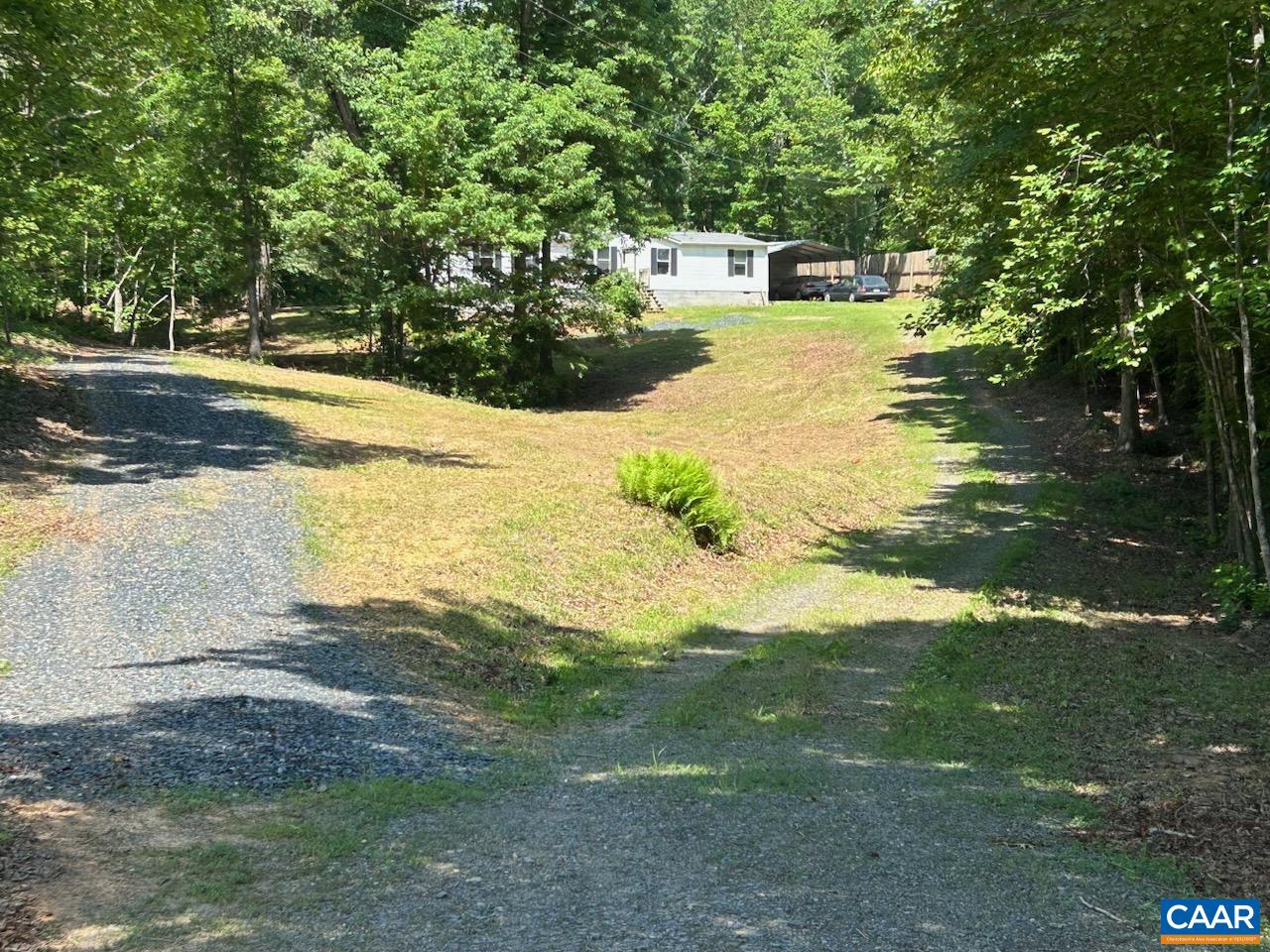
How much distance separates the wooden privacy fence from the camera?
57.2 m

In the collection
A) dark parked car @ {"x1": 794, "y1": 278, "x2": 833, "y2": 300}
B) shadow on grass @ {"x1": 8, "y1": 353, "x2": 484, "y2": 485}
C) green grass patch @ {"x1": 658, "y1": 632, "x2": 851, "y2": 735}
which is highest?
dark parked car @ {"x1": 794, "y1": 278, "x2": 833, "y2": 300}

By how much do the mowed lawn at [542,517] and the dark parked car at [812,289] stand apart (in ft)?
91.4

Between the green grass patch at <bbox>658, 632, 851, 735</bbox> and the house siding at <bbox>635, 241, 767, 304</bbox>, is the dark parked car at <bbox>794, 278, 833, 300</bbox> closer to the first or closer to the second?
the house siding at <bbox>635, 241, 767, 304</bbox>

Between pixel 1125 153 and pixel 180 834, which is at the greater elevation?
pixel 1125 153

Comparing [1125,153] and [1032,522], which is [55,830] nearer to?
[1125,153]

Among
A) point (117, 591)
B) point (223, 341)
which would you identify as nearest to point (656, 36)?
point (223, 341)

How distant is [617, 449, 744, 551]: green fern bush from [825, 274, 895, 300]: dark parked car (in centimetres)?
4210

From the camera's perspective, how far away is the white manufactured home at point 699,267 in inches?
2073

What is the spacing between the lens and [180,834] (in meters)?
4.94

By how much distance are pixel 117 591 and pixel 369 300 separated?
2023 centimetres

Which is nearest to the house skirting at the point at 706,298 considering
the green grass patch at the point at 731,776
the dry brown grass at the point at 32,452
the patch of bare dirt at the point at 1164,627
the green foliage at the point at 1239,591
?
the patch of bare dirt at the point at 1164,627

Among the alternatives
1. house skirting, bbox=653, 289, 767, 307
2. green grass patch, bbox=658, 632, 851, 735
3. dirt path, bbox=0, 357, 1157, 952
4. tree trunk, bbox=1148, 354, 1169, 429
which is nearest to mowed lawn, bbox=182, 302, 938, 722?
dirt path, bbox=0, 357, 1157, 952

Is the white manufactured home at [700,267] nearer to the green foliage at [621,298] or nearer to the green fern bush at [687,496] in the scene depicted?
the green foliage at [621,298]

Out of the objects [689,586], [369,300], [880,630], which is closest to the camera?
[880,630]
